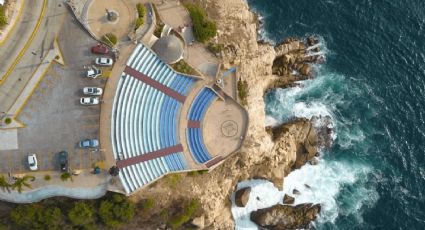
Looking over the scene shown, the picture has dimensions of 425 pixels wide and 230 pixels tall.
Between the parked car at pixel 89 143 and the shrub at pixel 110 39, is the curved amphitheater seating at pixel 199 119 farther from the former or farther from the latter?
the shrub at pixel 110 39

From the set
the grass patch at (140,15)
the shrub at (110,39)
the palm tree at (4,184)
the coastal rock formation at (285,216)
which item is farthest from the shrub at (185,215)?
the grass patch at (140,15)

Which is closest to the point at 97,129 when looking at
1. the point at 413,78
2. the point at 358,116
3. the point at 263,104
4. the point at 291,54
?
the point at 263,104

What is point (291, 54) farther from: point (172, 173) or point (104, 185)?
point (104, 185)

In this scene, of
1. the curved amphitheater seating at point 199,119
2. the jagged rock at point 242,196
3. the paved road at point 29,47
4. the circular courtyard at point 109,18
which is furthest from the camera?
the jagged rock at point 242,196

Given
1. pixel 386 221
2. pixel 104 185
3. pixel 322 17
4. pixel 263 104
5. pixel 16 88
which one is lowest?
pixel 386 221

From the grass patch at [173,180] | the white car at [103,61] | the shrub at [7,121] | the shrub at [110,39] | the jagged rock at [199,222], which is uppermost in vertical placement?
the shrub at [110,39]

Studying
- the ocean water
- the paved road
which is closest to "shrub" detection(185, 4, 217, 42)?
the ocean water
